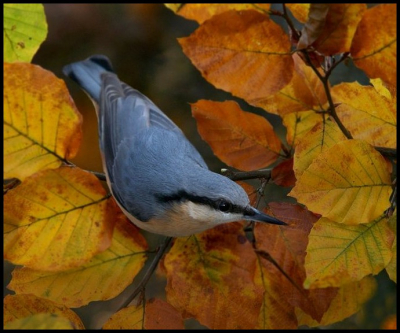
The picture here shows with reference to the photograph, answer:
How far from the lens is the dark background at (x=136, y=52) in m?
2.90

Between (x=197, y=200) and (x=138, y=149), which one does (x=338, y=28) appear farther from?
(x=138, y=149)

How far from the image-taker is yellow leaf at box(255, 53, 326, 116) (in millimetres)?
1096

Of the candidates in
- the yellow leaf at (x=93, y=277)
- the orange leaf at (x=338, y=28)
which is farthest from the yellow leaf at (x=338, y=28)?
the yellow leaf at (x=93, y=277)

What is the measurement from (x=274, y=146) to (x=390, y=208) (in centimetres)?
29

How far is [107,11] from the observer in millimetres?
3061

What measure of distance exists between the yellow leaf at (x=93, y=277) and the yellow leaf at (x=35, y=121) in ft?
0.56

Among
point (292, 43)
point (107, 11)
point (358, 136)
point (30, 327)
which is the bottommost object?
point (107, 11)

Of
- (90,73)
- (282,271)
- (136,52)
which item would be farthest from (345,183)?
(136,52)

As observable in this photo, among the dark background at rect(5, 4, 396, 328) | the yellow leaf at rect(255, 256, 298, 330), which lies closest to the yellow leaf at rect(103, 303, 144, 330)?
the yellow leaf at rect(255, 256, 298, 330)

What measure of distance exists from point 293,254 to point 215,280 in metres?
0.14

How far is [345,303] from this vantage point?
3.65ft

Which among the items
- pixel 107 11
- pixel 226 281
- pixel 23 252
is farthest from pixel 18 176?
pixel 107 11

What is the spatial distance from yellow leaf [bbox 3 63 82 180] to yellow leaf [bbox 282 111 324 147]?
0.40m

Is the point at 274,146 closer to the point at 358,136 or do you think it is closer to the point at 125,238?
the point at 358,136
